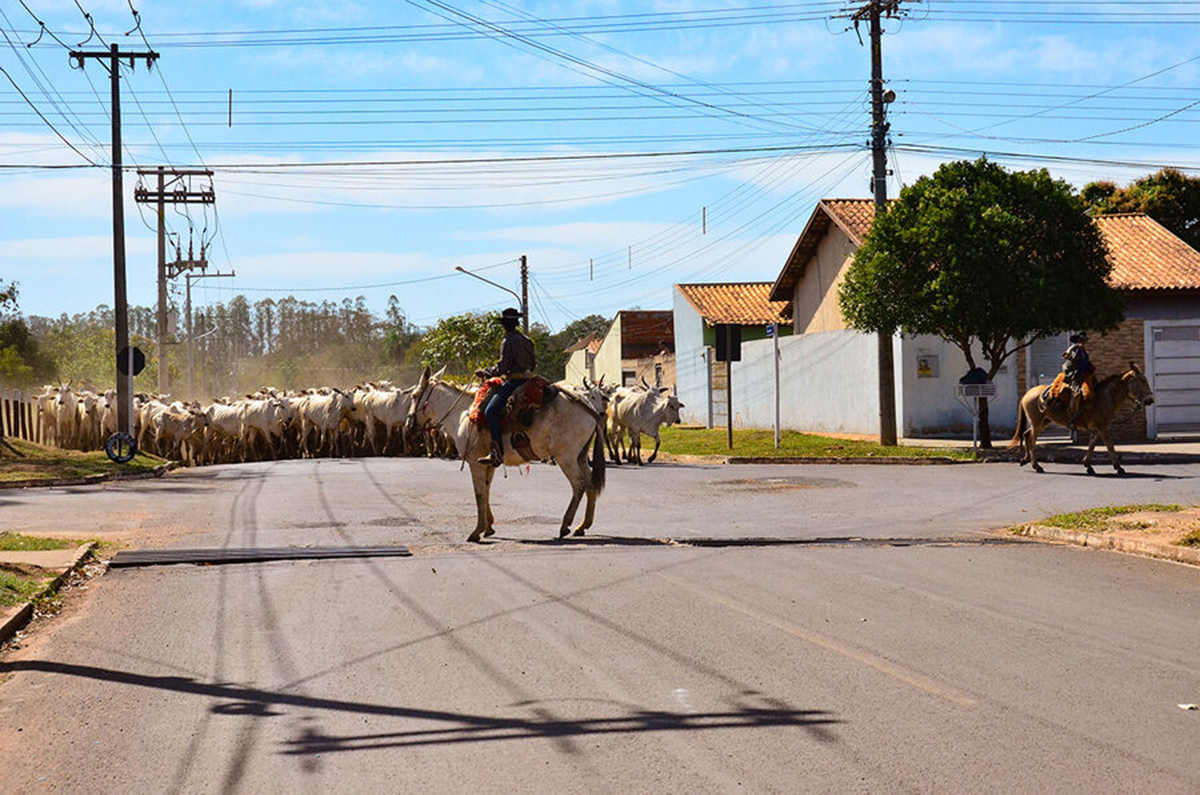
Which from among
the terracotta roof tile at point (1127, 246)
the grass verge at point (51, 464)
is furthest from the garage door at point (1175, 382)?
the grass verge at point (51, 464)

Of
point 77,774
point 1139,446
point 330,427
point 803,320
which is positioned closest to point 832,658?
point 77,774

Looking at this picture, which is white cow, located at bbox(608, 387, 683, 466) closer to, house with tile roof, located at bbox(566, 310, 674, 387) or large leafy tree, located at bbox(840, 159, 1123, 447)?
large leafy tree, located at bbox(840, 159, 1123, 447)

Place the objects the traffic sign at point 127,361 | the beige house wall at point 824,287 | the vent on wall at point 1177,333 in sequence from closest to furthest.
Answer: the traffic sign at point 127,361 < the vent on wall at point 1177,333 < the beige house wall at point 824,287

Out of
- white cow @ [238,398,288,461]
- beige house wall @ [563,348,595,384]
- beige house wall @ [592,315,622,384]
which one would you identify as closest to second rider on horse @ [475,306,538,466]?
white cow @ [238,398,288,461]

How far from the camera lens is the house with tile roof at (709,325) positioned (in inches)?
1874

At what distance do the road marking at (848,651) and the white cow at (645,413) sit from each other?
1832 centimetres

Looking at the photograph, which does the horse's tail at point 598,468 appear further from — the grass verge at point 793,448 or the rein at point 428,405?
the grass verge at point 793,448

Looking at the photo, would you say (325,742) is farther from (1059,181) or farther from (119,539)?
(1059,181)

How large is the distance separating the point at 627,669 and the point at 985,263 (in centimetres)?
2289

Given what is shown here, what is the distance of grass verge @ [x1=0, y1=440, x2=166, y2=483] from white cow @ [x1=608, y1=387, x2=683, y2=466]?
1141 centimetres

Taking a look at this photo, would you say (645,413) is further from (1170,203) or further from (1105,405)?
(1170,203)

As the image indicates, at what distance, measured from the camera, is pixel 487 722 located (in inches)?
259


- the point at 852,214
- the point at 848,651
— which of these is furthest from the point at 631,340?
the point at 848,651

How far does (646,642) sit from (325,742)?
2784 mm
